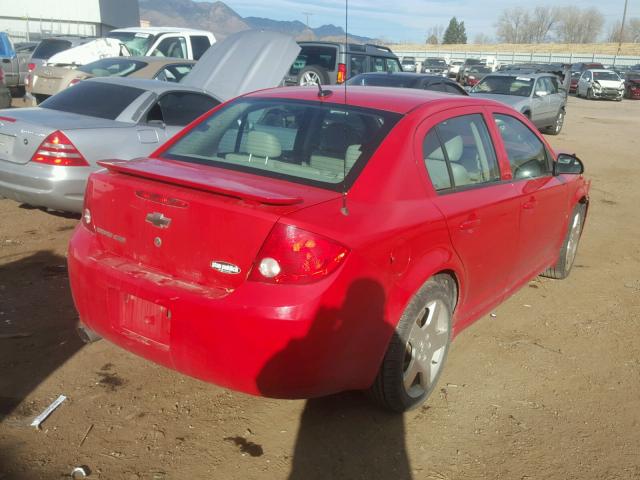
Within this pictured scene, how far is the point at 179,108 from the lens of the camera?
7070 mm

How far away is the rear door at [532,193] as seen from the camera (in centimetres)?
399

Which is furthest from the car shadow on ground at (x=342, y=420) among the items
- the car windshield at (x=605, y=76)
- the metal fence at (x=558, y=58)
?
the metal fence at (x=558, y=58)

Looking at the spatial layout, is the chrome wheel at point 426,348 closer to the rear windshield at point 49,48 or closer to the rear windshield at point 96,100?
the rear windshield at point 96,100

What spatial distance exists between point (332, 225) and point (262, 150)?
97 centimetres

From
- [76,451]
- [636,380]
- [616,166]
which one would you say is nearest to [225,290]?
[76,451]

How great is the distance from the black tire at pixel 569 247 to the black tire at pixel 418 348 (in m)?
2.18

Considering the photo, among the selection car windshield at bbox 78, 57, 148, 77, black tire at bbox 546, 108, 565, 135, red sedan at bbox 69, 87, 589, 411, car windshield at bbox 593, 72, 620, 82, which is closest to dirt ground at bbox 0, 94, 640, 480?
red sedan at bbox 69, 87, 589, 411

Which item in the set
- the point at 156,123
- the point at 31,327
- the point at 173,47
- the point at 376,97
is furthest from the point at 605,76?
the point at 31,327

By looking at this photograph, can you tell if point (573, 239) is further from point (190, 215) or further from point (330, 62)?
point (330, 62)

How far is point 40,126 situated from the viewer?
5.64 metres

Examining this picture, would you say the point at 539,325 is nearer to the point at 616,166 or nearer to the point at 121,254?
the point at 121,254

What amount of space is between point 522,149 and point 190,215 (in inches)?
99.9

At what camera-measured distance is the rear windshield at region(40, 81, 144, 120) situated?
6.45 metres

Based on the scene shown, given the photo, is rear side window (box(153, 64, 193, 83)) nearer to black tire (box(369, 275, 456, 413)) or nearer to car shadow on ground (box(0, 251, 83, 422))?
car shadow on ground (box(0, 251, 83, 422))
